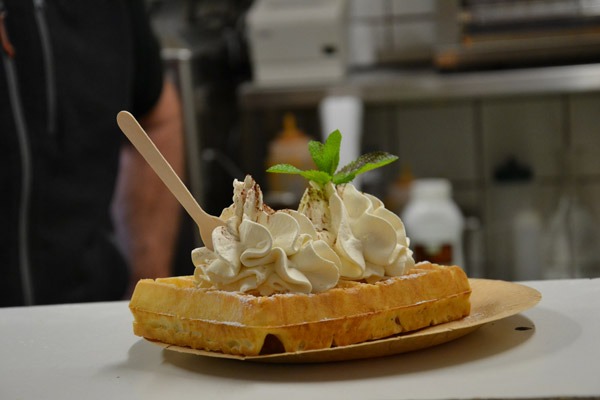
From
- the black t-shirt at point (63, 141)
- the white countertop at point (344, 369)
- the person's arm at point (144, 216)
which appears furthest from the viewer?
the person's arm at point (144, 216)

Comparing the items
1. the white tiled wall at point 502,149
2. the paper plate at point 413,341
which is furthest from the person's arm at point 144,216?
the paper plate at point 413,341

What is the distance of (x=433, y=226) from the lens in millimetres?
A: 3031

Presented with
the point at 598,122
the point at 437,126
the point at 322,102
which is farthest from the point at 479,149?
the point at 322,102

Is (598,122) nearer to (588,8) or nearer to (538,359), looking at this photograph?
(588,8)

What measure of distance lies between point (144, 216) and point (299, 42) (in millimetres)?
1064

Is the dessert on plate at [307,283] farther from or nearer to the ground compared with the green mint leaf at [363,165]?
nearer to the ground

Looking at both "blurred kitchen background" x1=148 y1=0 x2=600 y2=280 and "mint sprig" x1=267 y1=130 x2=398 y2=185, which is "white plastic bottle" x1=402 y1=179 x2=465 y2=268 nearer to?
"blurred kitchen background" x1=148 y1=0 x2=600 y2=280

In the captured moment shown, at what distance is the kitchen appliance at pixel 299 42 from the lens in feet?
10.6

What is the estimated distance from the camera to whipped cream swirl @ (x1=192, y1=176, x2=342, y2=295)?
93 cm

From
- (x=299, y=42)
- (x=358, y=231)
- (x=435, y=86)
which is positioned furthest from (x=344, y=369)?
(x=299, y=42)

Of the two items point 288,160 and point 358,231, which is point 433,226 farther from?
point 358,231

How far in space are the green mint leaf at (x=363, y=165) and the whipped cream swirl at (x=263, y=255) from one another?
71 mm

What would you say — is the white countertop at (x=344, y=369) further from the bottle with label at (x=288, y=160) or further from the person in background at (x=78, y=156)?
the bottle with label at (x=288, y=160)

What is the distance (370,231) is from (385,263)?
4 centimetres
